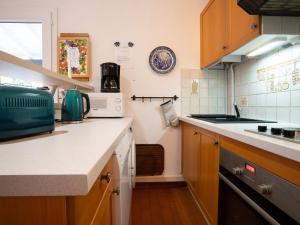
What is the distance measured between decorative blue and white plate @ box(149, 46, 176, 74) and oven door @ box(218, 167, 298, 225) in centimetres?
140

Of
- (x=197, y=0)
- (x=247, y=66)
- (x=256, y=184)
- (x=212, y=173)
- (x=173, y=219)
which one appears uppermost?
(x=197, y=0)

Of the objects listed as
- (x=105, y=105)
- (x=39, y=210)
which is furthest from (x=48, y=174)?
(x=105, y=105)

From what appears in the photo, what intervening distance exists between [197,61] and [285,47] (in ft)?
3.33

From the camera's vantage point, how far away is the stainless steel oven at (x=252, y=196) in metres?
0.62

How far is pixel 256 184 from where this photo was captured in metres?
0.80

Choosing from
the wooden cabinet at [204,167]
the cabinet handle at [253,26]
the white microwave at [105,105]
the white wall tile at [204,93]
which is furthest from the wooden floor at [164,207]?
the cabinet handle at [253,26]

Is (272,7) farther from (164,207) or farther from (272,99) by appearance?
(164,207)

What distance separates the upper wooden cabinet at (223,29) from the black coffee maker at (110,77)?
973mm

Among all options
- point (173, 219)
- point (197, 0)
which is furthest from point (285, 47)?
point (173, 219)

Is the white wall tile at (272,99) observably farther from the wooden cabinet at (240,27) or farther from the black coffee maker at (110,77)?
the black coffee maker at (110,77)

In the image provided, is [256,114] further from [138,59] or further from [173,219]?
[138,59]

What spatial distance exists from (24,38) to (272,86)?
3.11m

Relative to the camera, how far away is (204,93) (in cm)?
231

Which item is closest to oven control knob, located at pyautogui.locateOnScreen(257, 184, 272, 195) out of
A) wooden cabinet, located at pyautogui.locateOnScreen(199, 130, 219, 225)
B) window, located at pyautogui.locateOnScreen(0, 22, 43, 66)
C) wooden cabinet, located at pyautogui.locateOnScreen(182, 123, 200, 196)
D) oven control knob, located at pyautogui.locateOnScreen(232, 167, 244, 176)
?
oven control knob, located at pyautogui.locateOnScreen(232, 167, 244, 176)
